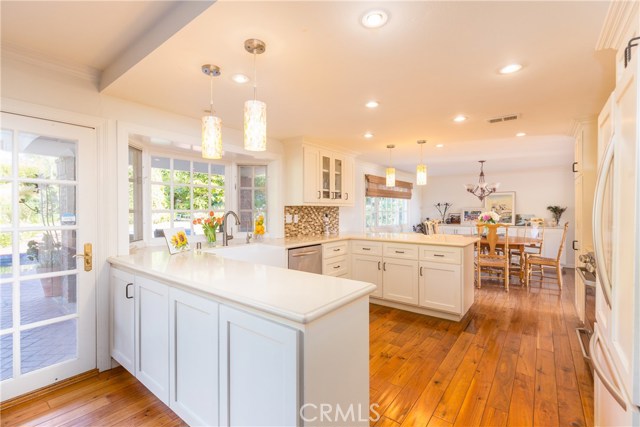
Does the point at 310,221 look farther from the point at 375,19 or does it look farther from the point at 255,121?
the point at 375,19

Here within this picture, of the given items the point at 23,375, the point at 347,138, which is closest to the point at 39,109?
the point at 23,375

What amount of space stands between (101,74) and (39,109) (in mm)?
473

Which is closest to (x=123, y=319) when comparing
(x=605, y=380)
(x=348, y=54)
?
(x=348, y=54)

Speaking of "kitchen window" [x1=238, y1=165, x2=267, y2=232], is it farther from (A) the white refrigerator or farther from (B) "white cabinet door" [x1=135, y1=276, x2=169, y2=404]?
(A) the white refrigerator

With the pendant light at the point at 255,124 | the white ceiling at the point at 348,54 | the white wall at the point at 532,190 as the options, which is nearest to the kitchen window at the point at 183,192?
the white ceiling at the point at 348,54

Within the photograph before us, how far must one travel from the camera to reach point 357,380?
4.27 ft

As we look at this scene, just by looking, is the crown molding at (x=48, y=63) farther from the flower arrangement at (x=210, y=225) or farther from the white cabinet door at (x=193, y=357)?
the white cabinet door at (x=193, y=357)

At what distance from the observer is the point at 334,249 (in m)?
3.72

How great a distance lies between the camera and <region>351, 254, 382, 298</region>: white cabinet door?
11.9ft

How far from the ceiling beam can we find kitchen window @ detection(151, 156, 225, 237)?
113 cm

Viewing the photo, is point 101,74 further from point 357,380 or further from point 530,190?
point 530,190

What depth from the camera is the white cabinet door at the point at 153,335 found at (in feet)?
5.36

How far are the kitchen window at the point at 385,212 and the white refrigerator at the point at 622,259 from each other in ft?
14.8

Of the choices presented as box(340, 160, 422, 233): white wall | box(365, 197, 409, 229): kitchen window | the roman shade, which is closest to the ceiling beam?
box(340, 160, 422, 233): white wall
